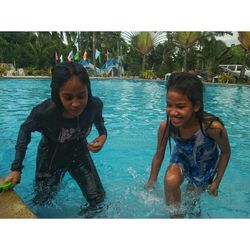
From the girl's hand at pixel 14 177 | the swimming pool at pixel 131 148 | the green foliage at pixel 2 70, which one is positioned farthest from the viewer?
the green foliage at pixel 2 70

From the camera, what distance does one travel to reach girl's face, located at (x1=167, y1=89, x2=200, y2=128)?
2477mm

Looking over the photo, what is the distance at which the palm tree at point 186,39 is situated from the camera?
294cm

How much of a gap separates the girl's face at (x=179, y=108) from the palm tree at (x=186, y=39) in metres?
0.54

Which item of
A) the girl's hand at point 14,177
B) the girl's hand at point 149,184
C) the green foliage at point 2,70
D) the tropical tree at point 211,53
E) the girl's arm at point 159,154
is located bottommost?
the girl's hand at point 149,184

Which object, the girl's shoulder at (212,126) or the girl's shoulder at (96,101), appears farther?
the girl's shoulder at (96,101)

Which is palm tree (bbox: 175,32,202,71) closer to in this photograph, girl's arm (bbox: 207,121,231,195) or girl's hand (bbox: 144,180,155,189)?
girl's arm (bbox: 207,121,231,195)

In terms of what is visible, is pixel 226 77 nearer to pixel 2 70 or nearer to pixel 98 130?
pixel 98 130

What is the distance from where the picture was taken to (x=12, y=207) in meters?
2.66

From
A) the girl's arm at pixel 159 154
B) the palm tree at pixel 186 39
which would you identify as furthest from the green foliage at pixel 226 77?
the girl's arm at pixel 159 154

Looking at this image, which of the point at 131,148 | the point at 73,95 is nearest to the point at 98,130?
the point at 73,95

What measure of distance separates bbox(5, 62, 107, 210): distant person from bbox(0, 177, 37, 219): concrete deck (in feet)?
0.45

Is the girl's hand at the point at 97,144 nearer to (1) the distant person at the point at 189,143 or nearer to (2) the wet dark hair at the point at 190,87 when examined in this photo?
(1) the distant person at the point at 189,143
